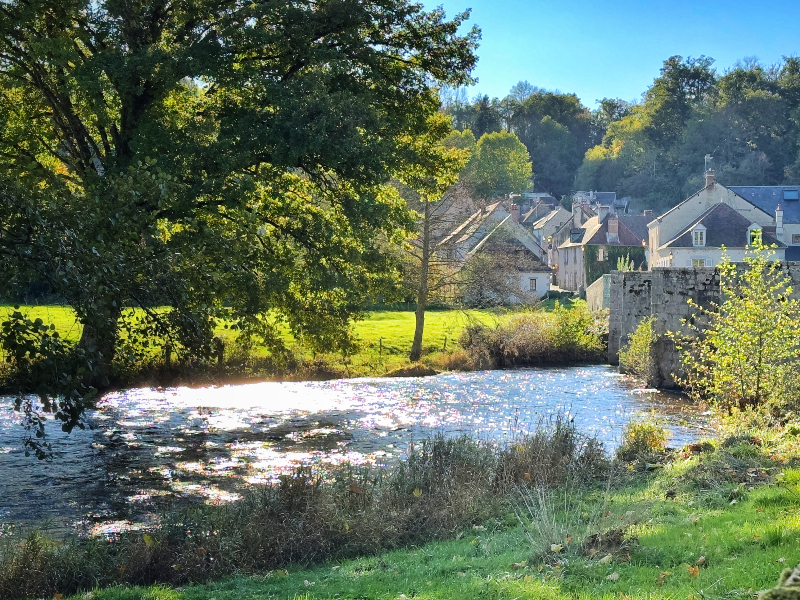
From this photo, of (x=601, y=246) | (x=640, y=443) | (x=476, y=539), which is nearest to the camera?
(x=476, y=539)

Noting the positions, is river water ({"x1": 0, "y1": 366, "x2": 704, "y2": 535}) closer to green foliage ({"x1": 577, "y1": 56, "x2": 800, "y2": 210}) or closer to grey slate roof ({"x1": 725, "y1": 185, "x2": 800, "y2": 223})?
grey slate roof ({"x1": 725, "y1": 185, "x2": 800, "y2": 223})

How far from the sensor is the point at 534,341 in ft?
123

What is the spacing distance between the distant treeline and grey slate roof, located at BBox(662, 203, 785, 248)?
116ft

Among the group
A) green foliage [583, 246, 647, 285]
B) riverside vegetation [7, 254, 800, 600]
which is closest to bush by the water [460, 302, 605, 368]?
riverside vegetation [7, 254, 800, 600]

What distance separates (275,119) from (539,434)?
893 centimetres

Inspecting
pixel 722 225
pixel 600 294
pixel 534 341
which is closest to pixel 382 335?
pixel 534 341

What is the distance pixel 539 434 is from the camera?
14188 mm

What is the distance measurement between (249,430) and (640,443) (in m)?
10.3

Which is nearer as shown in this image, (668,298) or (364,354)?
(668,298)

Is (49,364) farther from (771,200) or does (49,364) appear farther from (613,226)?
(613,226)

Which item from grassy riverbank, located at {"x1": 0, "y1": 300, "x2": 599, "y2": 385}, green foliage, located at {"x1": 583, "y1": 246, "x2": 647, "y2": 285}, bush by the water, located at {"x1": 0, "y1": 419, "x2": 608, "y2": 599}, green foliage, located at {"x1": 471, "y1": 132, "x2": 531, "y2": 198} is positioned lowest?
bush by the water, located at {"x1": 0, "y1": 419, "x2": 608, "y2": 599}

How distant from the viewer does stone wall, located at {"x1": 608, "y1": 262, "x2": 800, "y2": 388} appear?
27125 millimetres

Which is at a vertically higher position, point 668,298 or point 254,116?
point 254,116

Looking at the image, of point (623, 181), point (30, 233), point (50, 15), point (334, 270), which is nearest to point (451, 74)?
point (334, 270)
